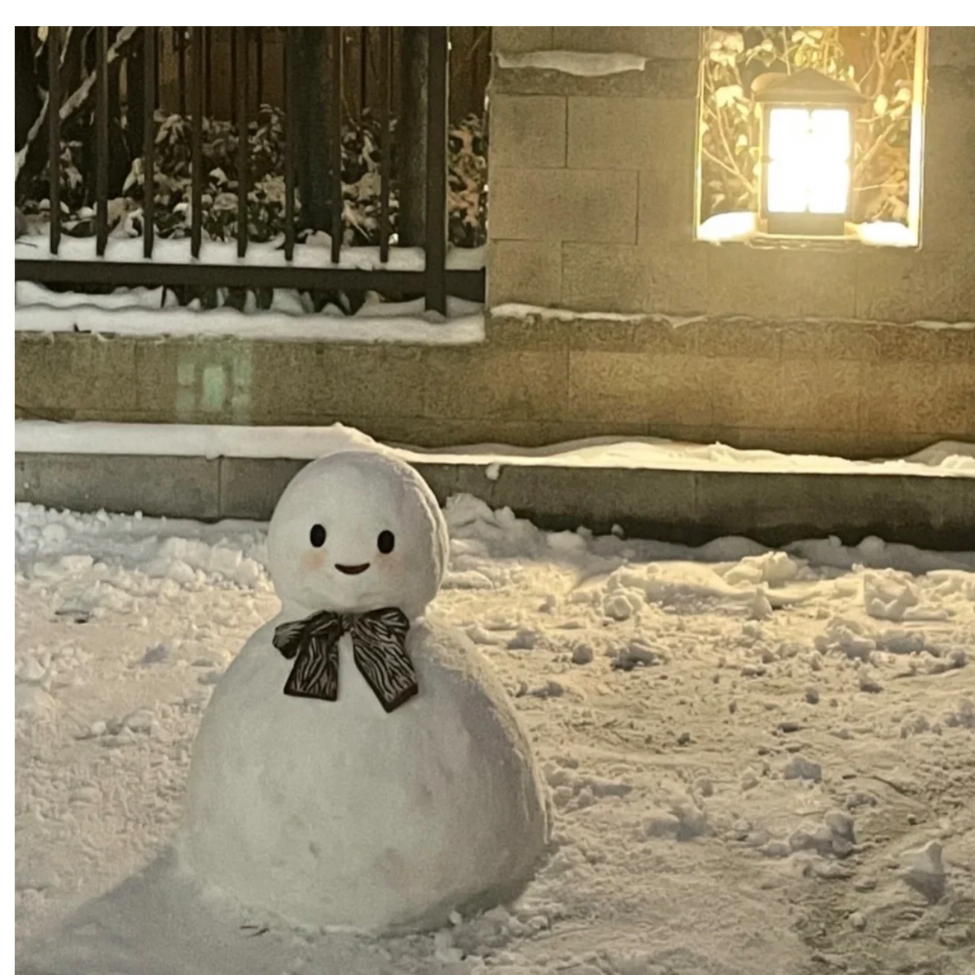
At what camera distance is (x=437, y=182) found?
9.91 m

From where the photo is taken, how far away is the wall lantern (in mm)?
9789

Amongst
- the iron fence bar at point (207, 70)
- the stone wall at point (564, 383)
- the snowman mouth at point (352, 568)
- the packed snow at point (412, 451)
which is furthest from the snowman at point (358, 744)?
the iron fence bar at point (207, 70)

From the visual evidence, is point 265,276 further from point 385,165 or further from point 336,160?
point 385,165

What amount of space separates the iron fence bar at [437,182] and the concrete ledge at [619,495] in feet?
5.00

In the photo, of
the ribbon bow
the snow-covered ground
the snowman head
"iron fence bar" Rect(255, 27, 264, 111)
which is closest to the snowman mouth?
the snowman head

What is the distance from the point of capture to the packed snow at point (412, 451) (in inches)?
347

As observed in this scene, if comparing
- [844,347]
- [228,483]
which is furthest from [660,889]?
[844,347]

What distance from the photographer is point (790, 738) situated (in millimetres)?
5754

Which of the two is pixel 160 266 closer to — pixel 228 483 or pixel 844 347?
pixel 228 483

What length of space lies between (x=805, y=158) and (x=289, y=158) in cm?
302

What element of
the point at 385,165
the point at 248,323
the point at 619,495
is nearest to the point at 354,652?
the point at 619,495

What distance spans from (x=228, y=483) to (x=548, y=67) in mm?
2922

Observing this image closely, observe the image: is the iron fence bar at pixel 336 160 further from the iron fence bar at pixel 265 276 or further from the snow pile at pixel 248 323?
the snow pile at pixel 248 323
